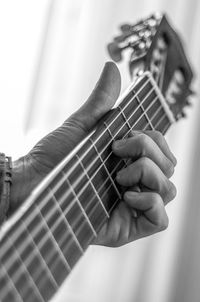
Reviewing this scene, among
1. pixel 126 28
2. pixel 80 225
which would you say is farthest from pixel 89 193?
pixel 126 28

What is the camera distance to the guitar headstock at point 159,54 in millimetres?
810

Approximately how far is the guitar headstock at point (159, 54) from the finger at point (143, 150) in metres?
0.16

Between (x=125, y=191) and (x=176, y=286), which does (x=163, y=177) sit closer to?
(x=125, y=191)

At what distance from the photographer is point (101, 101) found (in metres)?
0.66

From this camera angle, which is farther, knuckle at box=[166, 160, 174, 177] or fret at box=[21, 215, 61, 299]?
knuckle at box=[166, 160, 174, 177]

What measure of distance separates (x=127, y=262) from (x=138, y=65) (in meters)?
0.67

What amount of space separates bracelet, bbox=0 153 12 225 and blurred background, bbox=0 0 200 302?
50 cm

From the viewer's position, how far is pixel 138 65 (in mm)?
818

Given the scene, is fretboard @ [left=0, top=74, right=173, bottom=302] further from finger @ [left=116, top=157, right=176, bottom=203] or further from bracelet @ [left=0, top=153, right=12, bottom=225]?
bracelet @ [left=0, top=153, right=12, bottom=225]

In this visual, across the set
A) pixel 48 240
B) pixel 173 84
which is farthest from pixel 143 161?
pixel 173 84

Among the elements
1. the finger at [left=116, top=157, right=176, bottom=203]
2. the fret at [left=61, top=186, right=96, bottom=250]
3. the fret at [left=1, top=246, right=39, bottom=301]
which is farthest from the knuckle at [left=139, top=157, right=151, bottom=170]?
the fret at [left=1, top=246, right=39, bottom=301]

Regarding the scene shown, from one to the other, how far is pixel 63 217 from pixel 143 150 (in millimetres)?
176

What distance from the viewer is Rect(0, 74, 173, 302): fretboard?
0.44m

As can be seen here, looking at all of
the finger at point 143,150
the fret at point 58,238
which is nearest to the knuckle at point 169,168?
the finger at point 143,150
